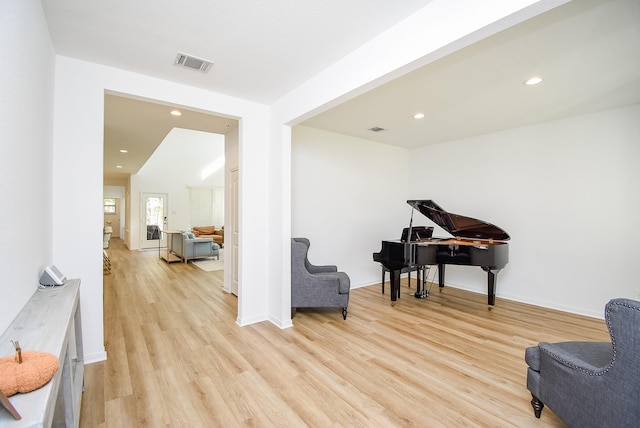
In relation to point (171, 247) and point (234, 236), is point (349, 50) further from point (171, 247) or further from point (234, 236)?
point (171, 247)

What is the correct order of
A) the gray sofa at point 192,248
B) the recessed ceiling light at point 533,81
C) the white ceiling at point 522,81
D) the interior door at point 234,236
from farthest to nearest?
the gray sofa at point 192,248 < the interior door at point 234,236 < the recessed ceiling light at point 533,81 < the white ceiling at point 522,81

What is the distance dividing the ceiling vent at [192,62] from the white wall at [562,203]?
459 centimetres

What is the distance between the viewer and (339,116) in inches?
168

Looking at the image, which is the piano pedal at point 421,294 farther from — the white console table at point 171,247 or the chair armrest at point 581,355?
the white console table at point 171,247

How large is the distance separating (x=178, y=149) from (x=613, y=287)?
12062 mm

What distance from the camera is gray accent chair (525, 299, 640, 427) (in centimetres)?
143

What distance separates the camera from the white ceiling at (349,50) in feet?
6.64

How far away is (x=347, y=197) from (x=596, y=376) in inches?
161

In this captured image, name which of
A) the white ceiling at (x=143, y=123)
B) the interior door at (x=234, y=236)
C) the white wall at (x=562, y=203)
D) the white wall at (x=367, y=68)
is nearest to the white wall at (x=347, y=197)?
the interior door at (x=234, y=236)

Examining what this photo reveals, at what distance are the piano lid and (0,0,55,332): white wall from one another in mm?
3955

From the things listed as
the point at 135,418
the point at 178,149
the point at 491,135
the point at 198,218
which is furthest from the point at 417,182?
the point at 198,218

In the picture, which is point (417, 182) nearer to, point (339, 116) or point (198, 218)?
point (339, 116)

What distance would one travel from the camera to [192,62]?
2.73 m

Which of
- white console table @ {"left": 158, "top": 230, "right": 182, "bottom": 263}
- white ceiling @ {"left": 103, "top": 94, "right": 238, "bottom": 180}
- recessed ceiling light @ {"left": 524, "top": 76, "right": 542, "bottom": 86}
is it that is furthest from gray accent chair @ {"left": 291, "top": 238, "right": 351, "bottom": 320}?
white console table @ {"left": 158, "top": 230, "right": 182, "bottom": 263}
